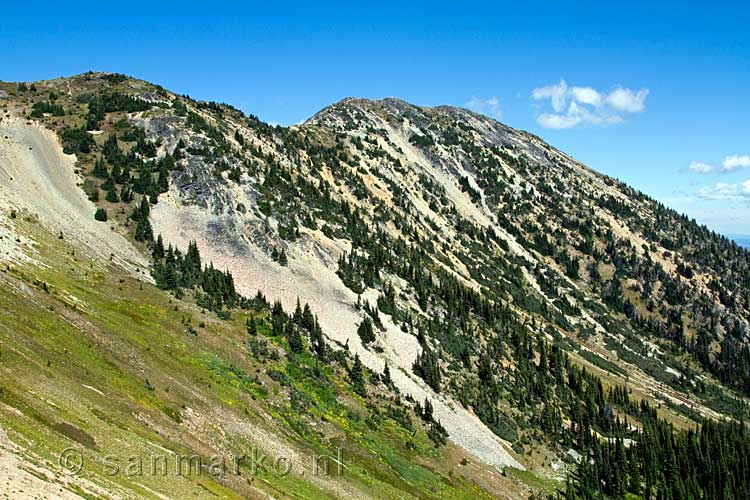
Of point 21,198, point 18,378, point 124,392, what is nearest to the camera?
point 18,378

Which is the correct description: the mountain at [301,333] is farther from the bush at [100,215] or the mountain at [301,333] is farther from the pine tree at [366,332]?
the bush at [100,215]

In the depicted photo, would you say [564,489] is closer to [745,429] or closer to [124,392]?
[124,392]

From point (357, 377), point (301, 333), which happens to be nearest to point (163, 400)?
point (357, 377)

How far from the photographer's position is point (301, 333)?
68.6 meters

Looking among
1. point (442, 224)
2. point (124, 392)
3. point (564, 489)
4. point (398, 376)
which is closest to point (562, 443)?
point (564, 489)

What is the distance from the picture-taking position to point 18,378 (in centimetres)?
2883

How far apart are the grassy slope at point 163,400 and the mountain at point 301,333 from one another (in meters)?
0.24

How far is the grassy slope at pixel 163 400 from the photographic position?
89.9 feet

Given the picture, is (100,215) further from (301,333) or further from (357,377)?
(357,377)

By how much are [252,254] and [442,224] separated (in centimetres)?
7852

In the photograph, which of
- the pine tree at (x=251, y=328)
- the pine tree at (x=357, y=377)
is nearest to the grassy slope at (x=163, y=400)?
the pine tree at (x=251, y=328)

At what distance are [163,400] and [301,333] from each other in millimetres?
30902

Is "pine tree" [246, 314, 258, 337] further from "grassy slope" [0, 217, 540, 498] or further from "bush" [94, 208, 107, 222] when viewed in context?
"bush" [94, 208, 107, 222]

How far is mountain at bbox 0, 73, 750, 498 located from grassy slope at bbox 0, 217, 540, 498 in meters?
0.24
